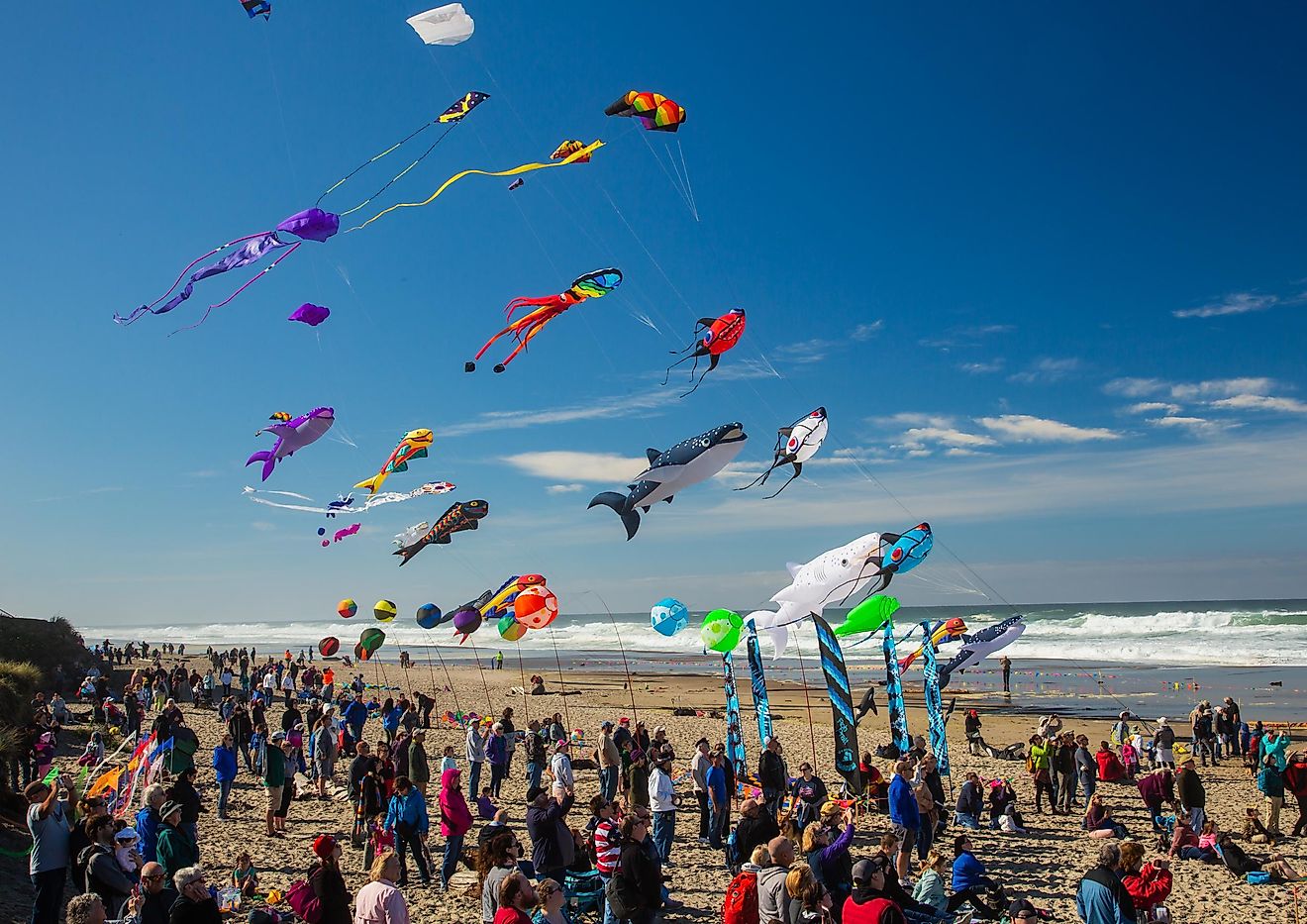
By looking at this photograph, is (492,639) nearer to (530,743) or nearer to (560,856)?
(530,743)

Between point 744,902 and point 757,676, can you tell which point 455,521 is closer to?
point 757,676

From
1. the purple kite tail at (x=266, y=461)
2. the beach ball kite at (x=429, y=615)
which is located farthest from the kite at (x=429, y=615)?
the purple kite tail at (x=266, y=461)

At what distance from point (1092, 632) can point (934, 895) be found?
58862 mm

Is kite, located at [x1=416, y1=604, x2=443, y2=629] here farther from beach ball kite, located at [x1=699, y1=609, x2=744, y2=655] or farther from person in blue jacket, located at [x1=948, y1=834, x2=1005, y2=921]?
person in blue jacket, located at [x1=948, y1=834, x2=1005, y2=921]

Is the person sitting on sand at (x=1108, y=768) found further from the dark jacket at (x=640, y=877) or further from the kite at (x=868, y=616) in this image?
the dark jacket at (x=640, y=877)

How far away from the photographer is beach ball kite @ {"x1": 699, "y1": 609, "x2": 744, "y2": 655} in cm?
1381

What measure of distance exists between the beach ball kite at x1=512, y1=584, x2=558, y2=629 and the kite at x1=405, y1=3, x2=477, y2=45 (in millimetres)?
11622

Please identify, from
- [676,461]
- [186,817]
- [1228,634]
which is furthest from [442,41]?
[1228,634]

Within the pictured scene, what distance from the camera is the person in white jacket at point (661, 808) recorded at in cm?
983

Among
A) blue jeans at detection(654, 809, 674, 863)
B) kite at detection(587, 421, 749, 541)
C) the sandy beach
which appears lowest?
the sandy beach

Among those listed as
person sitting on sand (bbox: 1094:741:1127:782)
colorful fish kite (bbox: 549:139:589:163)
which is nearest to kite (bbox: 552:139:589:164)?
colorful fish kite (bbox: 549:139:589:163)

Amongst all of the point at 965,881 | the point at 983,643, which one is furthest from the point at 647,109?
the point at 983,643

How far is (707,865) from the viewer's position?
10227 mm

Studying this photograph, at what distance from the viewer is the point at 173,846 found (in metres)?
7.33
